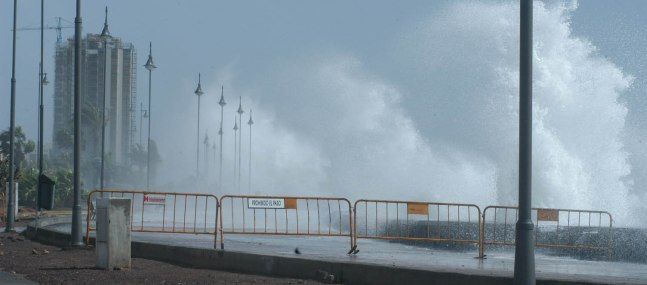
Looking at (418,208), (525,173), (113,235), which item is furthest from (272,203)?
(525,173)

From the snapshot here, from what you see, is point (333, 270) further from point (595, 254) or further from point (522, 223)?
point (595, 254)

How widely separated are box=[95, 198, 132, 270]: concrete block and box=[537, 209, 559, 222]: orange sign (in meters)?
8.39

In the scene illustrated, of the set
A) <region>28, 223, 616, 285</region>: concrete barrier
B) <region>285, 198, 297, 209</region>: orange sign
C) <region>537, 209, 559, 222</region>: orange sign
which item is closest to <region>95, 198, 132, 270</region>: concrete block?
<region>28, 223, 616, 285</region>: concrete barrier

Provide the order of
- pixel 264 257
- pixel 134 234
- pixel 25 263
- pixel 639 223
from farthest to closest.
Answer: pixel 639 223, pixel 134 234, pixel 25 263, pixel 264 257

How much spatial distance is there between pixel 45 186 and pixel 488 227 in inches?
431

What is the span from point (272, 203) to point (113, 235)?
481cm

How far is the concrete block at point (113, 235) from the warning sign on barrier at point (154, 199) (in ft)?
16.2

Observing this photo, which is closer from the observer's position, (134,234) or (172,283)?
(172,283)

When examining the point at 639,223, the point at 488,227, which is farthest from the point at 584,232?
the point at 639,223

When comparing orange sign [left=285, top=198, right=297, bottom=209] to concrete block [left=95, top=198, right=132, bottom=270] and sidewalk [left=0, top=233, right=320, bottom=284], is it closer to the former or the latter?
sidewalk [left=0, top=233, right=320, bottom=284]

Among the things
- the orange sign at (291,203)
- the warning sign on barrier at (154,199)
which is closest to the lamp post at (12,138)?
the warning sign on barrier at (154,199)

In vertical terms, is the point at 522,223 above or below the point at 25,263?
above

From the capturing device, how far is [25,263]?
19.6m

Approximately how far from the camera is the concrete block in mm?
17281
